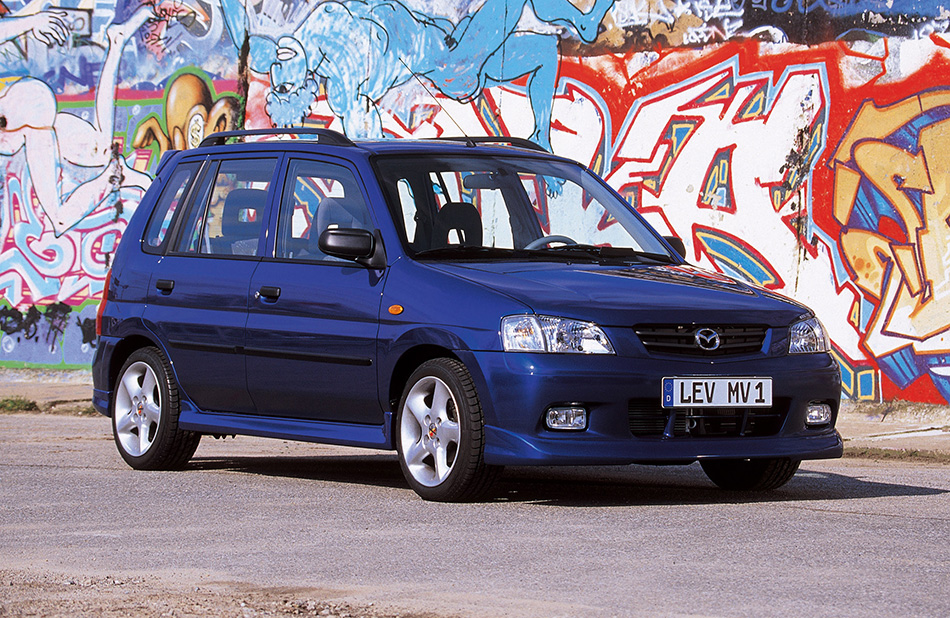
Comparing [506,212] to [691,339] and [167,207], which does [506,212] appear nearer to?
[691,339]

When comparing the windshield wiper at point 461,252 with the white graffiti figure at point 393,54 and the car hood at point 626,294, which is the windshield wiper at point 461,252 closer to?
the car hood at point 626,294

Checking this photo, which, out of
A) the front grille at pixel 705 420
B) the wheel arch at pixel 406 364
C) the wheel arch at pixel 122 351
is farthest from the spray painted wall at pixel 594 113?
the wheel arch at pixel 406 364

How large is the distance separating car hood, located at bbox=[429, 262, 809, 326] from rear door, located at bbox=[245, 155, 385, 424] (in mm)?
527

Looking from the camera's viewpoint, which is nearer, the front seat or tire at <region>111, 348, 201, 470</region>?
the front seat

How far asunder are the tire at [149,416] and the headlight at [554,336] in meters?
2.70

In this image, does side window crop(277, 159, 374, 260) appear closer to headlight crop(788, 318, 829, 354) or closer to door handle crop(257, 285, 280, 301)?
door handle crop(257, 285, 280, 301)

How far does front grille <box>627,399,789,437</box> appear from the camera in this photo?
268 inches

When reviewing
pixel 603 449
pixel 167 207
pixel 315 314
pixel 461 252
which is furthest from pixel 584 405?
pixel 167 207

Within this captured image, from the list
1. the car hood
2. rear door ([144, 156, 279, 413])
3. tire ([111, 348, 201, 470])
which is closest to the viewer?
the car hood

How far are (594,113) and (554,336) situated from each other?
8289 millimetres

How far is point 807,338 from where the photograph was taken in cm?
734

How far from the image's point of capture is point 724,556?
5488 mm

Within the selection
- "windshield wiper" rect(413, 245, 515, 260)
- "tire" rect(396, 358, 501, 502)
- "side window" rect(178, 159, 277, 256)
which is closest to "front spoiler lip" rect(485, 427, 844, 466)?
"tire" rect(396, 358, 501, 502)

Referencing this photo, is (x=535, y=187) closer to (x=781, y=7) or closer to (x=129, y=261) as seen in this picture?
(x=129, y=261)
